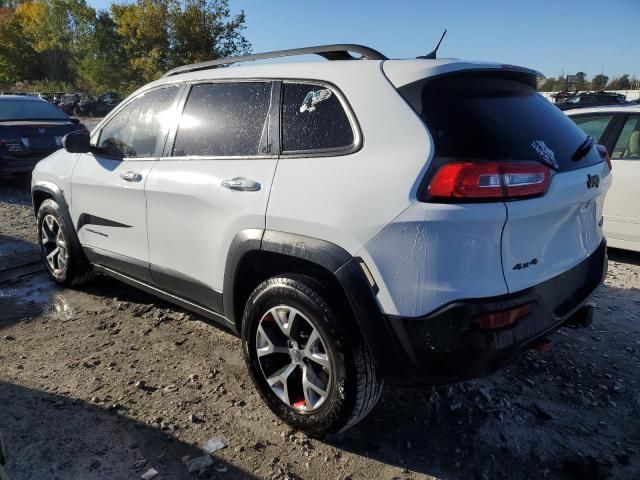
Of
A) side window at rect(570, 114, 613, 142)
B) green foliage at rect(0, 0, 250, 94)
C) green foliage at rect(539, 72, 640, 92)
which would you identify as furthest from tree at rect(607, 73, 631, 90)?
side window at rect(570, 114, 613, 142)

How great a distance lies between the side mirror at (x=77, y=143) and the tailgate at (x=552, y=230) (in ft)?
10.3

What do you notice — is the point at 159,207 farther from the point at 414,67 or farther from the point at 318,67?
the point at 414,67

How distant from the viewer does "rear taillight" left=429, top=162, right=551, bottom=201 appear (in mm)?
1962

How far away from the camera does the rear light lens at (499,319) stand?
1.98 meters

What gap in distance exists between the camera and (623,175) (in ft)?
16.6

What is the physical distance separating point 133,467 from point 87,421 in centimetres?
50

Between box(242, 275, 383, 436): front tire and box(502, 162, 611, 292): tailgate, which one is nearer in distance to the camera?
box(502, 162, 611, 292): tailgate

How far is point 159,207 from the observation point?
3160mm

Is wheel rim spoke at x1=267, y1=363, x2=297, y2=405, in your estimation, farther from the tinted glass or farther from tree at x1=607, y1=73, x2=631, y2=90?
tree at x1=607, y1=73, x2=631, y2=90

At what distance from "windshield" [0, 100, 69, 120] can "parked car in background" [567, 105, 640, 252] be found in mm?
8852

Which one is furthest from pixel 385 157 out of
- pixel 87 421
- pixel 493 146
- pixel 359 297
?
pixel 87 421

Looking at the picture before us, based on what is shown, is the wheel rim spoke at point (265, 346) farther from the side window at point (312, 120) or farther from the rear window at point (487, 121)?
the rear window at point (487, 121)

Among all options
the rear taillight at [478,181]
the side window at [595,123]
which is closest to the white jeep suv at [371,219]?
the rear taillight at [478,181]

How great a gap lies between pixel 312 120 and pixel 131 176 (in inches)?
60.4
